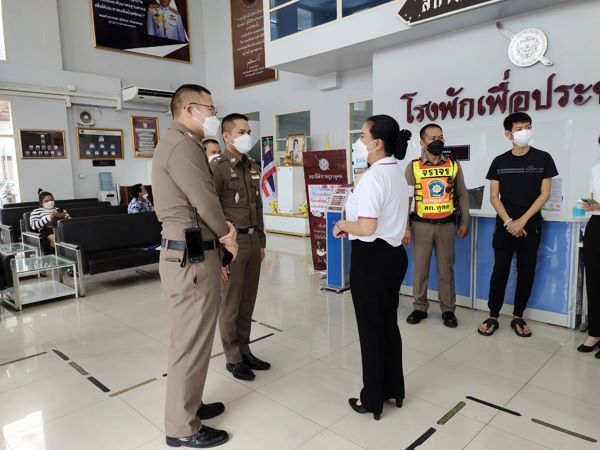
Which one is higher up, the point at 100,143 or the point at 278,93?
the point at 278,93

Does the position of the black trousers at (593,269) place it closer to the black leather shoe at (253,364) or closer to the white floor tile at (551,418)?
the white floor tile at (551,418)

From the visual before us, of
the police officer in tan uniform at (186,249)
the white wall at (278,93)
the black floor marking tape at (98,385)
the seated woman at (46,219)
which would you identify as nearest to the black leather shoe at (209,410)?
the police officer in tan uniform at (186,249)

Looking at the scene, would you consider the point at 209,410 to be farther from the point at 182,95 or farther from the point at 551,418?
the point at 551,418

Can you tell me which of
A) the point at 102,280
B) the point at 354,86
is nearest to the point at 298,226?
the point at 354,86

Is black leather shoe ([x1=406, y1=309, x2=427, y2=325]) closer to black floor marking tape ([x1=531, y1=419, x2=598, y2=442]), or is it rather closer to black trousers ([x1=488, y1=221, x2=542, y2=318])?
black trousers ([x1=488, y1=221, x2=542, y2=318])

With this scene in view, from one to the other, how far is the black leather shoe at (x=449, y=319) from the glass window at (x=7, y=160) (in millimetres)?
9019

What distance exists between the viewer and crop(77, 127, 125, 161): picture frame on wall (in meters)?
9.84

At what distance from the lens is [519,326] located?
332 centimetres

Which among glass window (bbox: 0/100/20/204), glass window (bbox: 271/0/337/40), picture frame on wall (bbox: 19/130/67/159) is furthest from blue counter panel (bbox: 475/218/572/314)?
glass window (bbox: 0/100/20/204)

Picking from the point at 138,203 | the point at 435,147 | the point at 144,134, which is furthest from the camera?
the point at 144,134

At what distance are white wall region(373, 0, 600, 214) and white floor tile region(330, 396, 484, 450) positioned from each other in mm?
3386

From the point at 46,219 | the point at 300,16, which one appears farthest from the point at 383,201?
the point at 46,219

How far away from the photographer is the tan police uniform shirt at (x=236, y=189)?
Answer: 8.31 feet

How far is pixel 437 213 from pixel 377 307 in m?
1.64
